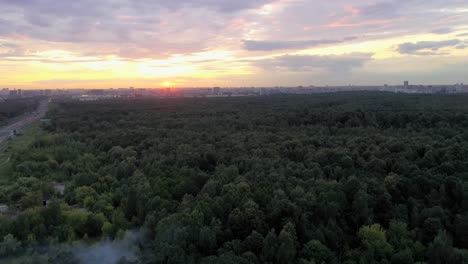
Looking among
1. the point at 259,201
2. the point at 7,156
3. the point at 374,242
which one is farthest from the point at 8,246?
the point at 7,156

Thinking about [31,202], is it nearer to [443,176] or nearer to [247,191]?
[247,191]

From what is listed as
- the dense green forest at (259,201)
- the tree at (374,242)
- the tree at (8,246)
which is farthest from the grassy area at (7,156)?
the tree at (374,242)

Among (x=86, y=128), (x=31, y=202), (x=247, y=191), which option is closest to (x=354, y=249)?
(x=247, y=191)

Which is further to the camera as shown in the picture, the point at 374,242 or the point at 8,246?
the point at 374,242

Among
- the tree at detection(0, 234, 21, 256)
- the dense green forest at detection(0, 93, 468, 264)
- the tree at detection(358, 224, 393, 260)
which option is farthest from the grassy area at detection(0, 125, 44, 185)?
the tree at detection(358, 224, 393, 260)

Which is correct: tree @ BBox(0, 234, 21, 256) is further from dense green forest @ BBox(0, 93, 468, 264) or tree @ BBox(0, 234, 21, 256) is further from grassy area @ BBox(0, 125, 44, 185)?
grassy area @ BBox(0, 125, 44, 185)

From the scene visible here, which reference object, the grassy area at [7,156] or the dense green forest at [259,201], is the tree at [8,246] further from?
the grassy area at [7,156]

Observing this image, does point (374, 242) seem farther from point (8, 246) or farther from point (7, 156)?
point (7, 156)

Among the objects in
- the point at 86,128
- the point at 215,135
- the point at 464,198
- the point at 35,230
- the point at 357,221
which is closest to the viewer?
the point at 35,230
